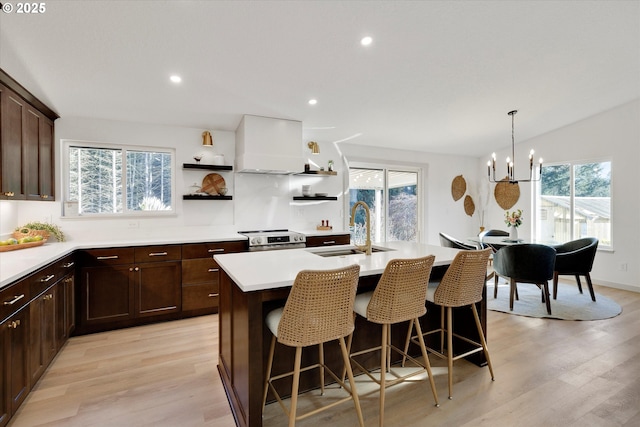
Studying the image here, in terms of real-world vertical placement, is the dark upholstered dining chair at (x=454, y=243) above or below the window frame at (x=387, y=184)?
below

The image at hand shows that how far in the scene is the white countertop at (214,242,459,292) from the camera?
1646 mm

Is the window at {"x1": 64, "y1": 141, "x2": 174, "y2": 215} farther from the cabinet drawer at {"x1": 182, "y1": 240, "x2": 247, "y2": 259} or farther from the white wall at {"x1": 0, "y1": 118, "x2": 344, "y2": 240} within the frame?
the cabinet drawer at {"x1": 182, "y1": 240, "x2": 247, "y2": 259}

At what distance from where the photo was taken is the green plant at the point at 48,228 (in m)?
3.19

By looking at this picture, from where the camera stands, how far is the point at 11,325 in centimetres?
180

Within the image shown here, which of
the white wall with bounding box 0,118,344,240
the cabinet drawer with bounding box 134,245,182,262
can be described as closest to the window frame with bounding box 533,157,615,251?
the white wall with bounding box 0,118,344,240

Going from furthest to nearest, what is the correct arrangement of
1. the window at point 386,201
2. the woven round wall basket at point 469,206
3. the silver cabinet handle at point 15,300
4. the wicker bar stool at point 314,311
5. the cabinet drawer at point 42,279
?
the woven round wall basket at point 469,206
the window at point 386,201
the cabinet drawer at point 42,279
the silver cabinet handle at point 15,300
the wicker bar stool at point 314,311

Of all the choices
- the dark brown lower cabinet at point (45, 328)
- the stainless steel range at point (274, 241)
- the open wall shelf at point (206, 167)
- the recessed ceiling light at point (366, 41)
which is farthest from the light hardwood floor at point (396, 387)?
the recessed ceiling light at point (366, 41)

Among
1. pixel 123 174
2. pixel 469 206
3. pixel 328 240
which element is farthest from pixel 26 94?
pixel 469 206

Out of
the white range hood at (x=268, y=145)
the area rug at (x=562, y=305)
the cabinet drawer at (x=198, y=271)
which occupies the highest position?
the white range hood at (x=268, y=145)

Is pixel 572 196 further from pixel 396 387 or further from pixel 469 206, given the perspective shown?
pixel 396 387

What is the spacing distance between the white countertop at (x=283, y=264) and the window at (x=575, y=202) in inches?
162

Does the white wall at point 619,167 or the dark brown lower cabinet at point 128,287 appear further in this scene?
the white wall at point 619,167

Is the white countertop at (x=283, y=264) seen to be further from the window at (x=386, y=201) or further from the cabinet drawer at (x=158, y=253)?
the window at (x=386, y=201)

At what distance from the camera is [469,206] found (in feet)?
21.6
